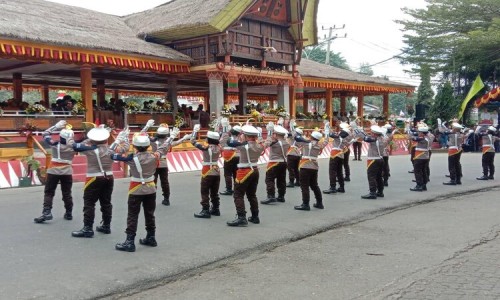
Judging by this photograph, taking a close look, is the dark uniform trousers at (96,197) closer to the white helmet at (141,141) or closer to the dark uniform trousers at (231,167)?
the white helmet at (141,141)

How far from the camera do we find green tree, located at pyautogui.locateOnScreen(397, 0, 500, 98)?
29375 mm

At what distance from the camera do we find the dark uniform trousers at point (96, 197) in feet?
24.3

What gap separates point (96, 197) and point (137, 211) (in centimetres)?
116

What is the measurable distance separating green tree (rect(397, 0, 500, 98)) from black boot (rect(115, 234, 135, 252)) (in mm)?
26398

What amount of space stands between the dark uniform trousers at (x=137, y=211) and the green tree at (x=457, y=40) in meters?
26.0

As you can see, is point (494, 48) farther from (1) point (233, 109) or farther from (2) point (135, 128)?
(2) point (135, 128)

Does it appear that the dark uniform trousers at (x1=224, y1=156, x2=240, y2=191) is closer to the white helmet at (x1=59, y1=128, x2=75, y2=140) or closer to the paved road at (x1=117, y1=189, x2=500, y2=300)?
the paved road at (x1=117, y1=189, x2=500, y2=300)

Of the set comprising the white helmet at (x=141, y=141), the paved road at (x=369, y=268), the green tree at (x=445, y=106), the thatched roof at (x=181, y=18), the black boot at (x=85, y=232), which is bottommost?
the paved road at (x=369, y=268)

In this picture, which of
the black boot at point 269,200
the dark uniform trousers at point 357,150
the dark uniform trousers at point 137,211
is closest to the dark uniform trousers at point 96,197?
the dark uniform trousers at point 137,211

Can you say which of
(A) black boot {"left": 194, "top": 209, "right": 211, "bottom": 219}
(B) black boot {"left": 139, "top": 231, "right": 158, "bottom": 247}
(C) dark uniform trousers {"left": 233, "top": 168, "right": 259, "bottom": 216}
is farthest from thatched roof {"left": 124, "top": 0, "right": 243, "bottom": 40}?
(B) black boot {"left": 139, "top": 231, "right": 158, "bottom": 247}

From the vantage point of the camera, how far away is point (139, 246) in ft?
22.7

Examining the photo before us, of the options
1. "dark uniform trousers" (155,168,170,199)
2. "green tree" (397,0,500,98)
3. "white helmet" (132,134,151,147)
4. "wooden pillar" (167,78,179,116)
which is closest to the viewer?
"white helmet" (132,134,151,147)

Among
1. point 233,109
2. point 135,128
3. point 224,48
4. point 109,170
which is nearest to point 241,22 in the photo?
point 224,48

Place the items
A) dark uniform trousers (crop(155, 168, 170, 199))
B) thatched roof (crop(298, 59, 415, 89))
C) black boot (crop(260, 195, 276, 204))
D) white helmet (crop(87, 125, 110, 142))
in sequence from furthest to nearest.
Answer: thatched roof (crop(298, 59, 415, 89))
black boot (crop(260, 195, 276, 204))
dark uniform trousers (crop(155, 168, 170, 199))
white helmet (crop(87, 125, 110, 142))
